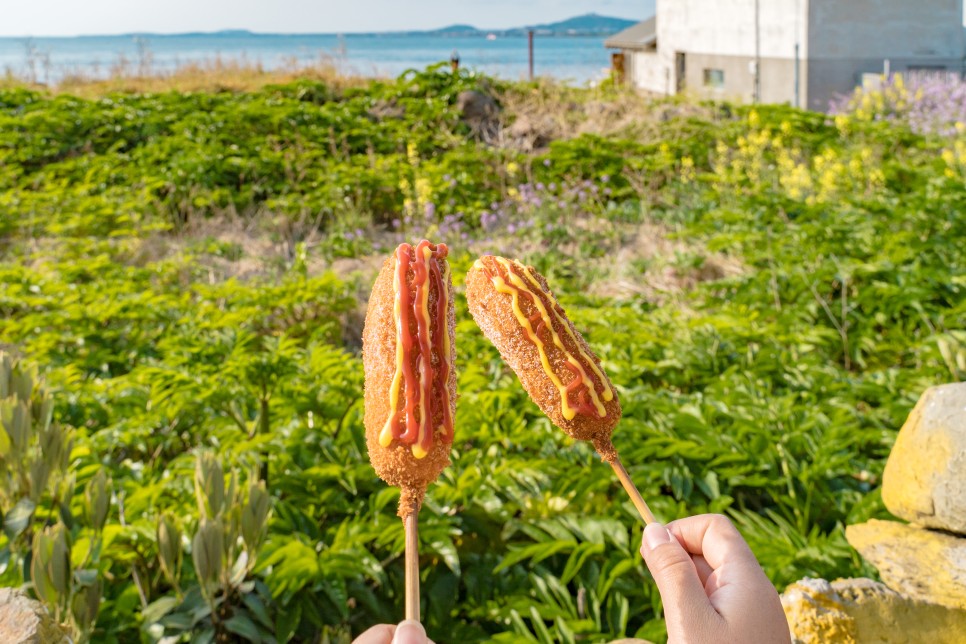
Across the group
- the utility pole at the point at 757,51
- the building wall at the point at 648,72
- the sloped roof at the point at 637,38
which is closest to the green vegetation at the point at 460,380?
the utility pole at the point at 757,51

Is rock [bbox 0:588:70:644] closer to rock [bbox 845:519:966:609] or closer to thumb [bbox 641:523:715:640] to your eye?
thumb [bbox 641:523:715:640]

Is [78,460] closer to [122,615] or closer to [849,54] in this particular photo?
[122,615]

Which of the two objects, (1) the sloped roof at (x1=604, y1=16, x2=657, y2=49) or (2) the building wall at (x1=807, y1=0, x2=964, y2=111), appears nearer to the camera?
(2) the building wall at (x1=807, y1=0, x2=964, y2=111)

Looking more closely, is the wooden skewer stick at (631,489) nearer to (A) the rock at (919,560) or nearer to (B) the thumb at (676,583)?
(B) the thumb at (676,583)

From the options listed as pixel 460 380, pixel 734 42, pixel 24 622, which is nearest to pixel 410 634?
pixel 24 622

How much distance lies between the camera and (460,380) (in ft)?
10.9

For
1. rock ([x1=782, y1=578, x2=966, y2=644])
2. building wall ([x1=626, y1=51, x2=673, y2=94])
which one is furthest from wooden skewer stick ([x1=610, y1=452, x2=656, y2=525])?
building wall ([x1=626, y1=51, x2=673, y2=94])

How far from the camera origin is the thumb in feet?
3.10

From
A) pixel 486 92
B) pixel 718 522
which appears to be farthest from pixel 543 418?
pixel 486 92

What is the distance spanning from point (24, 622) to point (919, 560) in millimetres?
1837

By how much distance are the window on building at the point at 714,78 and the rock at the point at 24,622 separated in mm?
21669

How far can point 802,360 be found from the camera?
405 cm

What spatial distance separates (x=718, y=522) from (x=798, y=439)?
2.24m

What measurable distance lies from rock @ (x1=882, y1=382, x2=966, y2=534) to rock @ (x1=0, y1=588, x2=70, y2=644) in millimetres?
1809
